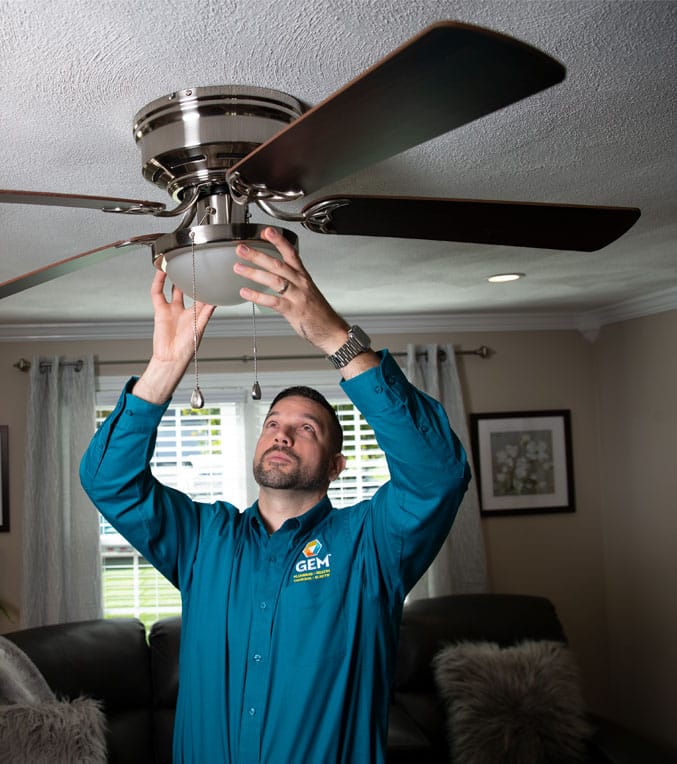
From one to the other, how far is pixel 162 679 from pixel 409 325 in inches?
92.1

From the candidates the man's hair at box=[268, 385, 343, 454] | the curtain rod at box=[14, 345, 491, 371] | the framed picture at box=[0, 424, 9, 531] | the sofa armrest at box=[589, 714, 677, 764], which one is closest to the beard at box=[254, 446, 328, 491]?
the man's hair at box=[268, 385, 343, 454]

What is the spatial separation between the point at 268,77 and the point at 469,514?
3.63 metres

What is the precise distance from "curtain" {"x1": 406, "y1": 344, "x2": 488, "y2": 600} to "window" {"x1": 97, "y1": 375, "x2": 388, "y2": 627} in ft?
1.54

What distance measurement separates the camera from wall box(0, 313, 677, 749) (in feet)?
15.0

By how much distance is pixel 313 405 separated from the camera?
2.07 m

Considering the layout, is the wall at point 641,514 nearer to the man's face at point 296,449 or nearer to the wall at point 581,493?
the wall at point 581,493

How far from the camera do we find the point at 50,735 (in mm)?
2990

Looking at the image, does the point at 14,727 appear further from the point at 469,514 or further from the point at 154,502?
the point at 469,514

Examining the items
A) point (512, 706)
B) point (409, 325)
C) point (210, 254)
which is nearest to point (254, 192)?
point (210, 254)

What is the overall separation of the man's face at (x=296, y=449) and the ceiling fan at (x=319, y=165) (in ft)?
1.85

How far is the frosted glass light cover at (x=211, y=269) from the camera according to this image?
4.48 feet

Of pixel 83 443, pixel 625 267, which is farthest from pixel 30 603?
pixel 625 267

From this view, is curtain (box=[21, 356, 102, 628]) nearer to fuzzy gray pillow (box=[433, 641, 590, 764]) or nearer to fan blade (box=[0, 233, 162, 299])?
fuzzy gray pillow (box=[433, 641, 590, 764])

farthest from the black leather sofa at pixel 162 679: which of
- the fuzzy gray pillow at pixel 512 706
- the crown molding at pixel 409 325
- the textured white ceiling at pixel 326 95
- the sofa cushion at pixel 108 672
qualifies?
the textured white ceiling at pixel 326 95
